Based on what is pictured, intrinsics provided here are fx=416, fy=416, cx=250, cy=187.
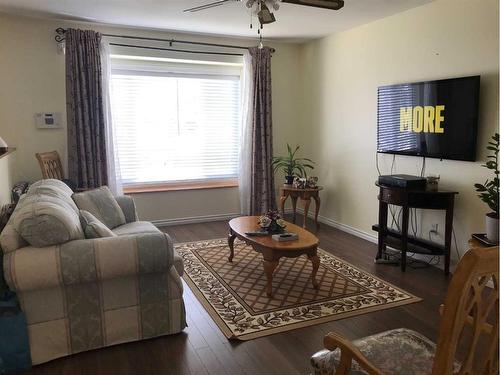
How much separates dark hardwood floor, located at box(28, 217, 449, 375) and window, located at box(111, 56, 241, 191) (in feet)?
8.52

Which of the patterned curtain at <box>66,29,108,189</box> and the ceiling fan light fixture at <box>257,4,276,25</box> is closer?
the ceiling fan light fixture at <box>257,4,276,25</box>

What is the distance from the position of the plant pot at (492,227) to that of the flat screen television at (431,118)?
24.8 inches

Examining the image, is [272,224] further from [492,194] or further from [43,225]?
[43,225]

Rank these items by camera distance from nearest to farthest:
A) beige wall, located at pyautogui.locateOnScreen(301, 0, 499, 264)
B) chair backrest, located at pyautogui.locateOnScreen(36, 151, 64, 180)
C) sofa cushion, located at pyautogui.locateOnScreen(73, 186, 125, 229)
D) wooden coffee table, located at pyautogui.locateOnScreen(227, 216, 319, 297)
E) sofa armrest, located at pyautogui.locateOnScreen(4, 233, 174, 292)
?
sofa armrest, located at pyautogui.locateOnScreen(4, 233, 174, 292)
wooden coffee table, located at pyautogui.locateOnScreen(227, 216, 319, 297)
beige wall, located at pyautogui.locateOnScreen(301, 0, 499, 264)
sofa cushion, located at pyautogui.locateOnScreen(73, 186, 125, 229)
chair backrest, located at pyautogui.locateOnScreen(36, 151, 64, 180)

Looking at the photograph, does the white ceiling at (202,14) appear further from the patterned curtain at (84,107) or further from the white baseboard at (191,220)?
the white baseboard at (191,220)

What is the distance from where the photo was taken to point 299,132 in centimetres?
611

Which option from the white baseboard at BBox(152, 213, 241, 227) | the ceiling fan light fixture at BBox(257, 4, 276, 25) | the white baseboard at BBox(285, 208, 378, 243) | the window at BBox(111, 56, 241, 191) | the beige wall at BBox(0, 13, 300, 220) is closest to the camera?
the ceiling fan light fixture at BBox(257, 4, 276, 25)

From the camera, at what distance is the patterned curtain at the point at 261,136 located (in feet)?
18.3

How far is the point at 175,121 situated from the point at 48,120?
5.08ft

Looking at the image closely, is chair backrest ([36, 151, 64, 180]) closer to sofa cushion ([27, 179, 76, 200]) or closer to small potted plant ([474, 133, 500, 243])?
sofa cushion ([27, 179, 76, 200])

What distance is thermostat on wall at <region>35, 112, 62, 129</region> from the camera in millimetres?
4660

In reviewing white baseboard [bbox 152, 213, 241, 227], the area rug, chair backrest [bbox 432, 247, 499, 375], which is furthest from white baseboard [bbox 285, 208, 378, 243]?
chair backrest [bbox 432, 247, 499, 375]

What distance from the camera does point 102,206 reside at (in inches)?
145

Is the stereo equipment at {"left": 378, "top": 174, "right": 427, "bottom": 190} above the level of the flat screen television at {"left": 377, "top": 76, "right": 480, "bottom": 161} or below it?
below
